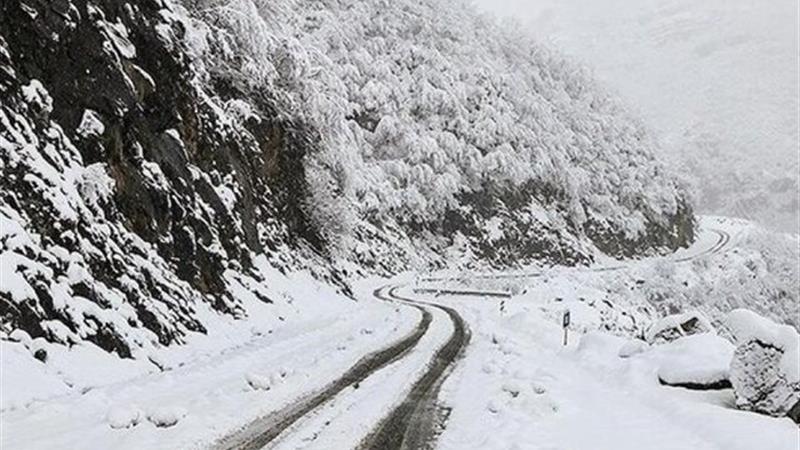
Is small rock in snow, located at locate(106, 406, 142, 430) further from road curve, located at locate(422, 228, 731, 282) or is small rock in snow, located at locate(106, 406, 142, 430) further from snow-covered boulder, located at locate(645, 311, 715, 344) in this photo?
road curve, located at locate(422, 228, 731, 282)

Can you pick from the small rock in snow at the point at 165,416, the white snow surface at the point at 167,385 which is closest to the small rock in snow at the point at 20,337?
the white snow surface at the point at 167,385

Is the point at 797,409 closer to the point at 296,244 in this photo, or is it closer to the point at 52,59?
the point at 52,59

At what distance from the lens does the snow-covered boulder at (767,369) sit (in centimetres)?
982

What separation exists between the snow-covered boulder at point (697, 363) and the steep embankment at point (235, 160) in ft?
28.8

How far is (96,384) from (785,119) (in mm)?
174593

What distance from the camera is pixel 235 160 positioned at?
22453 mm

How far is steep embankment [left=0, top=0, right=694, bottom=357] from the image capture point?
1159 cm

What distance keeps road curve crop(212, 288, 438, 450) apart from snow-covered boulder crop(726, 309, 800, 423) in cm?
577

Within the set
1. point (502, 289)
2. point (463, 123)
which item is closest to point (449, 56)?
point (463, 123)

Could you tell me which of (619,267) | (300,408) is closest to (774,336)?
(300,408)

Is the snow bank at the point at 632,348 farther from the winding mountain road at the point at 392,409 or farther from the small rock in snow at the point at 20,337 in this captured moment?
the small rock in snow at the point at 20,337

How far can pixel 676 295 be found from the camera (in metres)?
42.5

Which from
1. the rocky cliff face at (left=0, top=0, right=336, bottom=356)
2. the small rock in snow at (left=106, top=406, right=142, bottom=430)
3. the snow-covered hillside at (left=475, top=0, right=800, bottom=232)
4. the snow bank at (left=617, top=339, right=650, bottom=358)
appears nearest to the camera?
the small rock in snow at (left=106, top=406, right=142, bottom=430)

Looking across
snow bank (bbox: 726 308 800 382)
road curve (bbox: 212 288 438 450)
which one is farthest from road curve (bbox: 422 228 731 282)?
snow bank (bbox: 726 308 800 382)
